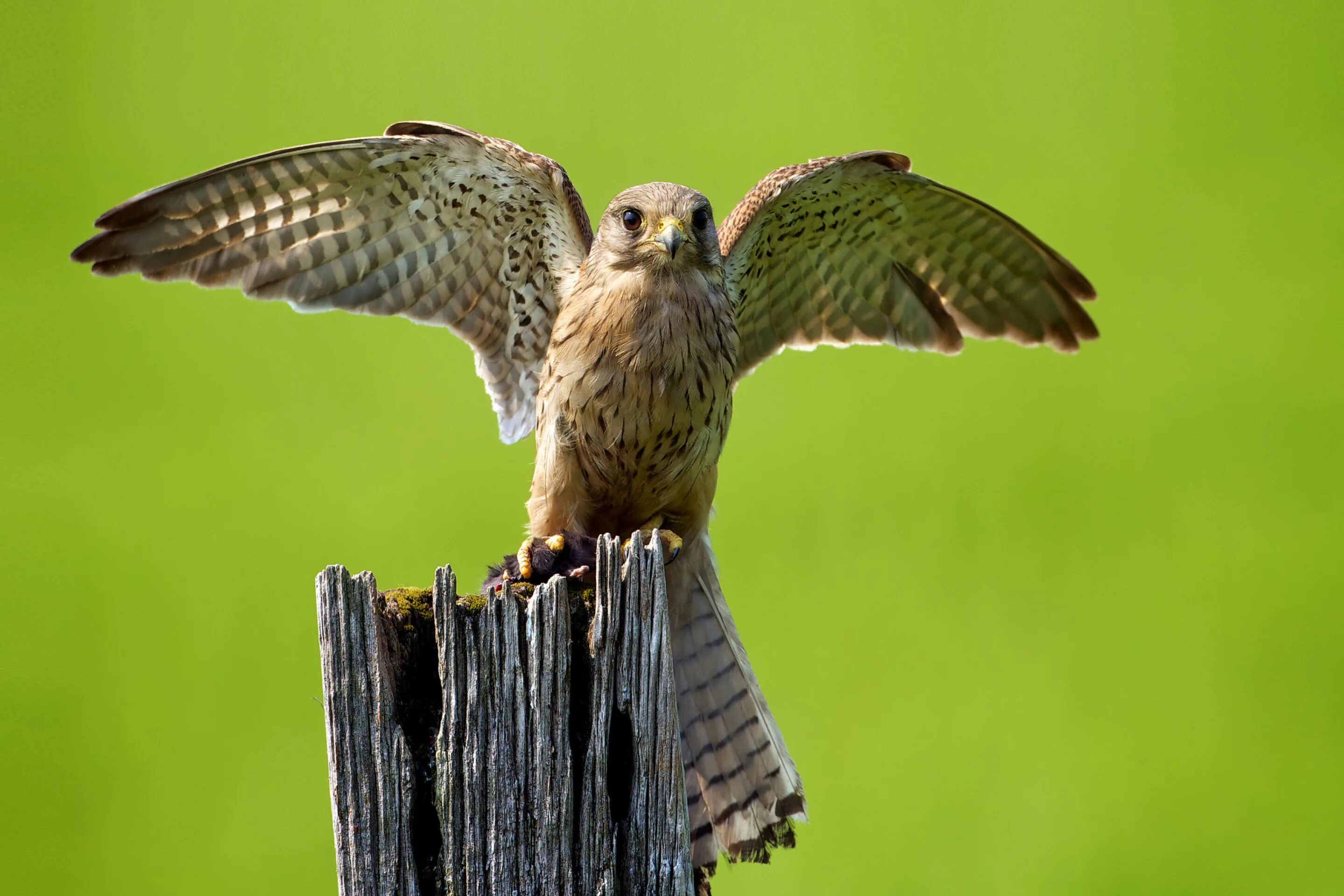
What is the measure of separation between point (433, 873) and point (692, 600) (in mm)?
1402

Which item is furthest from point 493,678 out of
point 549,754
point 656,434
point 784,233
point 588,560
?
point 784,233

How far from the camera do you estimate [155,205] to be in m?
2.59

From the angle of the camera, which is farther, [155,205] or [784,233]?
A: [784,233]

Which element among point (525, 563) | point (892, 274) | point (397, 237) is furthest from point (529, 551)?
point (892, 274)

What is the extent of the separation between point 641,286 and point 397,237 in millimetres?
717

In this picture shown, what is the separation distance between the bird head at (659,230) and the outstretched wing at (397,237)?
179 millimetres

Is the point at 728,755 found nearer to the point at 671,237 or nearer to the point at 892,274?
the point at 671,237

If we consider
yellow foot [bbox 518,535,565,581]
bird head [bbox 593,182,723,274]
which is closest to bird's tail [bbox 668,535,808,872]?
yellow foot [bbox 518,535,565,581]

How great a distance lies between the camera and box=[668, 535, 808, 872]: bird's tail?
264 centimetres

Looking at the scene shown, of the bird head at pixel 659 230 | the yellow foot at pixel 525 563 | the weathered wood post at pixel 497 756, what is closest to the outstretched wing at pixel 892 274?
the bird head at pixel 659 230

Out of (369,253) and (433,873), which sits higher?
(369,253)

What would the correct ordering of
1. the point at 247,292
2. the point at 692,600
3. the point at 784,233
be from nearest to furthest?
the point at 247,292, the point at 692,600, the point at 784,233

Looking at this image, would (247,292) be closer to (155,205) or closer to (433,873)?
(155,205)

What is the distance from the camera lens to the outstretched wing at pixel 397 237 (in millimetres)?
2658
